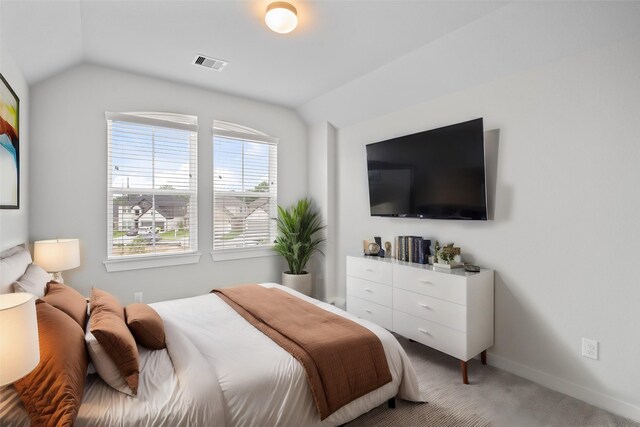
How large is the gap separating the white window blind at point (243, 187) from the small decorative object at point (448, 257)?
2.26m

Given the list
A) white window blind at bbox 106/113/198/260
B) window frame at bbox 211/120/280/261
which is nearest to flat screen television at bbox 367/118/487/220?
window frame at bbox 211/120/280/261

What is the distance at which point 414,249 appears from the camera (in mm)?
3137

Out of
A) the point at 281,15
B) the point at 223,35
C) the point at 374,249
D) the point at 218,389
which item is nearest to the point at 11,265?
the point at 218,389

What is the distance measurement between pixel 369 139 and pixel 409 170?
2.73 feet

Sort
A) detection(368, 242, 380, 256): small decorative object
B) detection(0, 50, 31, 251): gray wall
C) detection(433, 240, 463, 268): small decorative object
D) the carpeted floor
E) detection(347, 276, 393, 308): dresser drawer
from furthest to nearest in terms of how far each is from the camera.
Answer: detection(368, 242, 380, 256): small decorative object, detection(347, 276, 393, 308): dresser drawer, detection(433, 240, 463, 268): small decorative object, detection(0, 50, 31, 251): gray wall, the carpeted floor

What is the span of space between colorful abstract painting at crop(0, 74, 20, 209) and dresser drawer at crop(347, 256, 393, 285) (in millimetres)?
2749

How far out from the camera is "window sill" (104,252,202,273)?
3.26m

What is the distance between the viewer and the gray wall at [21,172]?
2.07 m

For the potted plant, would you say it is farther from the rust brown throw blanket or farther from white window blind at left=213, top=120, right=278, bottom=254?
the rust brown throw blanket

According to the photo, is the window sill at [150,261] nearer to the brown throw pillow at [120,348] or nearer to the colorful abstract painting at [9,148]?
the colorful abstract painting at [9,148]

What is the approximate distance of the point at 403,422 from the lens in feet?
6.39

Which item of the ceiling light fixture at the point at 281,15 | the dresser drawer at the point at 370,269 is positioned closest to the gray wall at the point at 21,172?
the ceiling light fixture at the point at 281,15

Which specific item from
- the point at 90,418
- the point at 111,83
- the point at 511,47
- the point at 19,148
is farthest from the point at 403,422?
the point at 111,83

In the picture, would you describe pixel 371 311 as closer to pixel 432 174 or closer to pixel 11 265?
pixel 432 174
